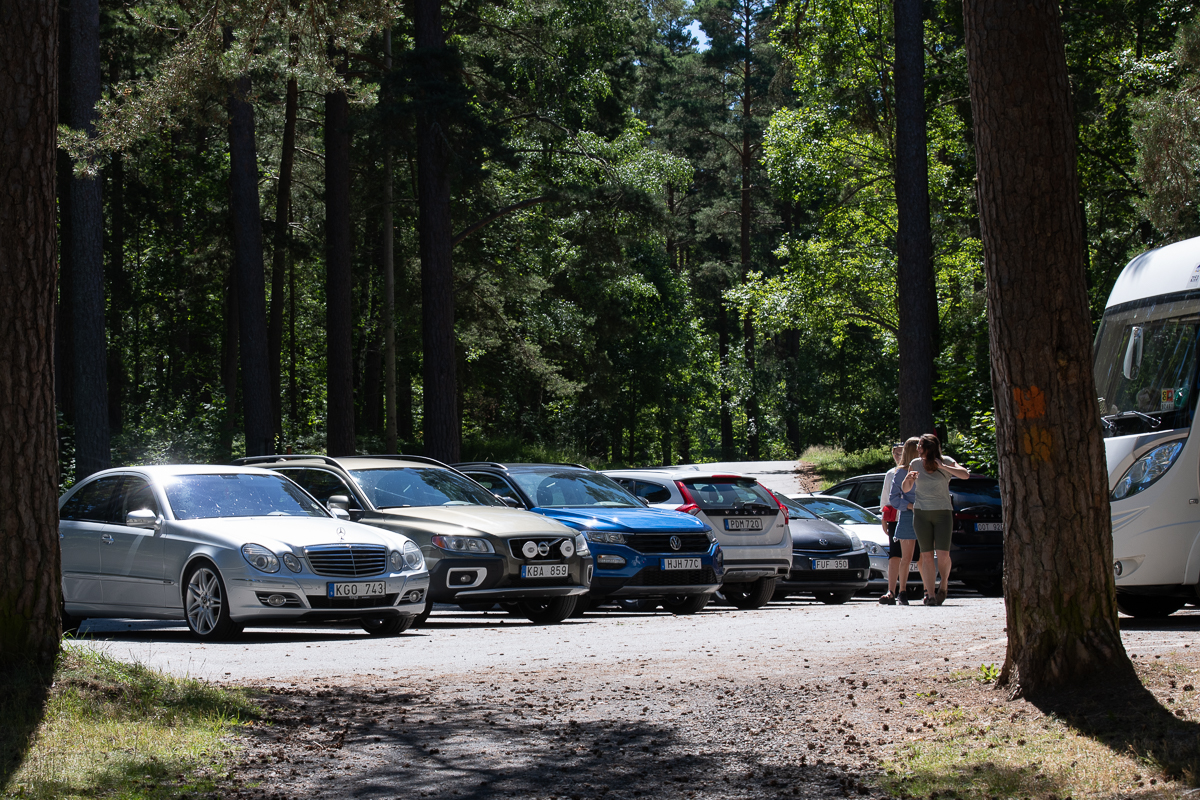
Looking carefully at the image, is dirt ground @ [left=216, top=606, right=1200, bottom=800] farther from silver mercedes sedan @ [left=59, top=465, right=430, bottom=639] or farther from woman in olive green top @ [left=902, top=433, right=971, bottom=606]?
woman in olive green top @ [left=902, top=433, right=971, bottom=606]

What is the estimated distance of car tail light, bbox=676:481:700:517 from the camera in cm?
1526

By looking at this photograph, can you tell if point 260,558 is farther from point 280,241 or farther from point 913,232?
point 280,241

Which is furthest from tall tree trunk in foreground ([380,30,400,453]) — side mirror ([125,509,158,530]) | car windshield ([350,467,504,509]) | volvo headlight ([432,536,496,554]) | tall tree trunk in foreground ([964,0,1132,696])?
tall tree trunk in foreground ([964,0,1132,696])

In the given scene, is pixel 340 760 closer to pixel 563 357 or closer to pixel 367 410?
pixel 367 410

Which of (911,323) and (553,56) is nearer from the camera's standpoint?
(911,323)

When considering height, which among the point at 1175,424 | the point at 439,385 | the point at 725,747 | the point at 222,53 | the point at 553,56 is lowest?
the point at 725,747

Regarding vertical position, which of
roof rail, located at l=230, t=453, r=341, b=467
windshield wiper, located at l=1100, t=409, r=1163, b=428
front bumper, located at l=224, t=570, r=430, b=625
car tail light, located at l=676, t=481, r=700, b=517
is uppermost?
windshield wiper, located at l=1100, t=409, r=1163, b=428

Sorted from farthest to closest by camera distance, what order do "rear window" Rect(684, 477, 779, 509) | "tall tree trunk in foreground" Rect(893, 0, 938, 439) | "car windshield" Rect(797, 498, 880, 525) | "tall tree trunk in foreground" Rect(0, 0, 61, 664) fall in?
"tall tree trunk in foreground" Rect(893, 0, 938, 439)
"car windshield" Rect(797, 498, 880, 525)
"rear window" Rect(684, 477, 779, 509)
"tall tree trunk in foreground" Rect(0, 0, 61, 664)

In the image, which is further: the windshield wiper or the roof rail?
the roof rail

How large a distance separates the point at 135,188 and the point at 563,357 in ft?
63.2

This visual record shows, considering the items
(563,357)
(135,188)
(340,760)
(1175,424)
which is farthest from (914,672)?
(563,357)

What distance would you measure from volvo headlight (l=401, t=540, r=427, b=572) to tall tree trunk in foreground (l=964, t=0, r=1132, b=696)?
6.28m

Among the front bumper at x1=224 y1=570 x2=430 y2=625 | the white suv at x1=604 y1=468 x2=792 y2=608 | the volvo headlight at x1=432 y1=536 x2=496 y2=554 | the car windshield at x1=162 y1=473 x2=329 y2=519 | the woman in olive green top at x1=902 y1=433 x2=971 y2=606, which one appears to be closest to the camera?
the front bumper at x1=224 y1=570 x2=430 y2=625

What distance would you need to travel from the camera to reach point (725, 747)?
20.0 feet
